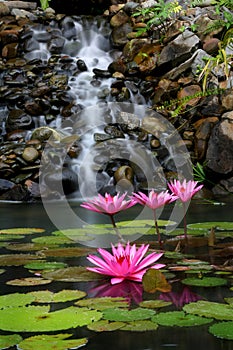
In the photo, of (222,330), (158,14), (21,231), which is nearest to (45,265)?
(222,330)

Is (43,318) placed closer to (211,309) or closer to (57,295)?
(57,295)

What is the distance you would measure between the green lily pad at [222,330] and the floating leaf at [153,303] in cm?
15

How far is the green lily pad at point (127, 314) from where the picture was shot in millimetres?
936

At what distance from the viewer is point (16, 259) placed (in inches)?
61.7

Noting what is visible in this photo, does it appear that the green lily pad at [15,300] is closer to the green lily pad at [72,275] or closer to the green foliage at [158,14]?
the green lily pad at [72,275]

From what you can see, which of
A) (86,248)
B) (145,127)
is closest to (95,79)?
(145,127)

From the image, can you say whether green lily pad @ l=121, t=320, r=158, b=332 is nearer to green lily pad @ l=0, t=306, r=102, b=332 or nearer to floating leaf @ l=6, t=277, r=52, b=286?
green lily pad @ l=0, t=306, r=102, b=332

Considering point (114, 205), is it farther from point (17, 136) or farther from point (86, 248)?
point (17, 136)

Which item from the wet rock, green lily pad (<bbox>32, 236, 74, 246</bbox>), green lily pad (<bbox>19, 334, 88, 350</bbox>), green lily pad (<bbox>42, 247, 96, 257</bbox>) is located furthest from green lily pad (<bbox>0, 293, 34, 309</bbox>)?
the wet rock

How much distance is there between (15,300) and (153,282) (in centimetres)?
29

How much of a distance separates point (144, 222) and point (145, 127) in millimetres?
3211

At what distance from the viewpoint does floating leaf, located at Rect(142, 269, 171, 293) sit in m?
1.14

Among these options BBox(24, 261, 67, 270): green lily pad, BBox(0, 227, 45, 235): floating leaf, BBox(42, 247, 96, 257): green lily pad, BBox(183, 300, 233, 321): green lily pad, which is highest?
BBox(0, 227, 45, 235): floating leaf

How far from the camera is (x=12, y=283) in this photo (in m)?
1.26
